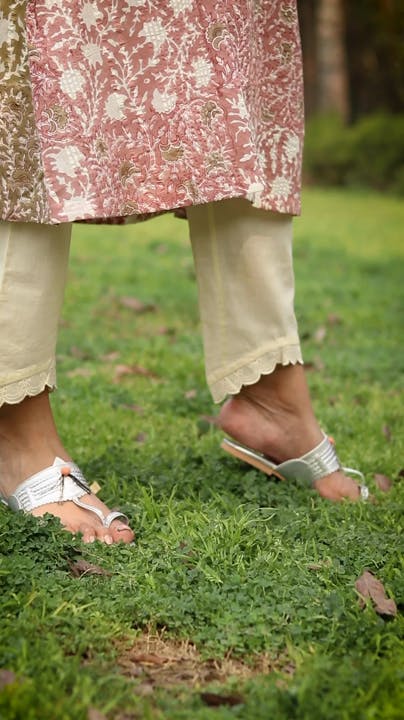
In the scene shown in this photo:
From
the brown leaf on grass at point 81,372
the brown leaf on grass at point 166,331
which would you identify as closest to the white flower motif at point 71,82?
the brown leaf on grass at point 81,372

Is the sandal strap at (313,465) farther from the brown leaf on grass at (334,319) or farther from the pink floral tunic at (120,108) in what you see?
the brown leaf on grass at (334,319)

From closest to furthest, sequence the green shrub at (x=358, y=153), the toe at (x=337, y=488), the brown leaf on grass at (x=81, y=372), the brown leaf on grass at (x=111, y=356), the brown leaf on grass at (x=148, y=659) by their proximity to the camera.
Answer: the brown leaf on grass at (x=148, y=659)
the toe at (x=337, y=488)
the brown leaf on grass at (x=81, y=372)
the brown leaf on grass at (x=111, y=356)
the green shrub at (x=358, y=153)

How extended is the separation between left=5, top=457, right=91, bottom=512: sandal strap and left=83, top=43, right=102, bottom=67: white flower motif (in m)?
0.87

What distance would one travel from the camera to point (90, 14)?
81.7 inches

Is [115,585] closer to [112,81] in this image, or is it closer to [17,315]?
[17,315]

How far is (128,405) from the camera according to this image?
3.52 m

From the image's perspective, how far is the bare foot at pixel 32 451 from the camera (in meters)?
2.23

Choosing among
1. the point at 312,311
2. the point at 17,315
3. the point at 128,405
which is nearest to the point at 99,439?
the point at 128,405

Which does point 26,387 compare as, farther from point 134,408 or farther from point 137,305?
point 137,305

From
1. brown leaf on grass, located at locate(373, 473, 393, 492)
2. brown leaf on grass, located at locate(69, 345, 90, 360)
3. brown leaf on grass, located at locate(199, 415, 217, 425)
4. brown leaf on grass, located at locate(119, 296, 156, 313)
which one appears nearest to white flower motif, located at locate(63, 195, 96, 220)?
brown leaf on grass, located at locate(373, 473, 393, 492)

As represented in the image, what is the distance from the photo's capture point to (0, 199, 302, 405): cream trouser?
2162mm

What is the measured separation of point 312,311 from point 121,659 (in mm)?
3955

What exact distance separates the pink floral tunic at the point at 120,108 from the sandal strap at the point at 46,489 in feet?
1.86

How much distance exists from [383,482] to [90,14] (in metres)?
1.47
